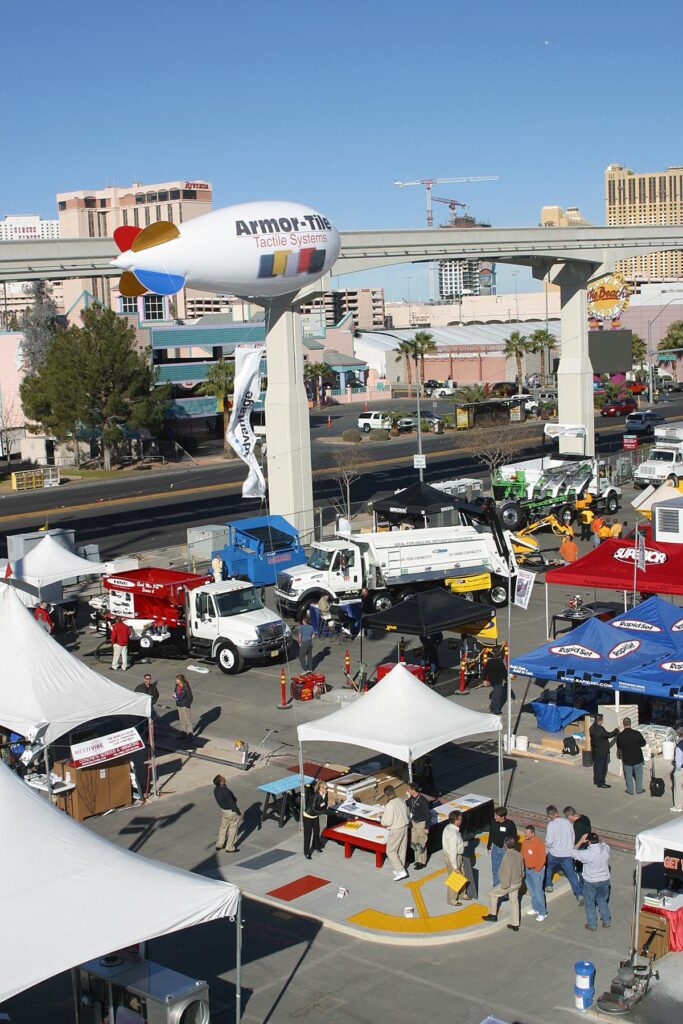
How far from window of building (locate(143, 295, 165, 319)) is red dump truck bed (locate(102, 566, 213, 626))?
7595 centimetres

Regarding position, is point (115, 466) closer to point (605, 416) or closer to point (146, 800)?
point (605, 416)

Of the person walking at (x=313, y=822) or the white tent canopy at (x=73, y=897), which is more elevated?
the white tent canopy at (x=73, y=897)

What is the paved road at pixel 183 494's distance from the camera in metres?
48.1

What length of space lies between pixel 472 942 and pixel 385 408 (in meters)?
92.8

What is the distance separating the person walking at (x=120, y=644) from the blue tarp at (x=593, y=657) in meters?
9.97

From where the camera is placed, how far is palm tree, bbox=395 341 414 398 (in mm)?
115356

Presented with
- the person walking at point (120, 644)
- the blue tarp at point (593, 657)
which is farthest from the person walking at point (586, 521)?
the blue tarp at point (593, 657)

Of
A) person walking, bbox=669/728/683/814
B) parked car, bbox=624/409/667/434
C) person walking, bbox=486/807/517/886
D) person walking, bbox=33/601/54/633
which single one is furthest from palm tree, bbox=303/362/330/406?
person walking, bbox=486/807/517/886

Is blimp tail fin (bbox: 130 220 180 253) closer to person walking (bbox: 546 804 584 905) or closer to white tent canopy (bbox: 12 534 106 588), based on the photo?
white tent canopy (bbox: 12 534 106 588)

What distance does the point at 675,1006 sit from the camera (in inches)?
494

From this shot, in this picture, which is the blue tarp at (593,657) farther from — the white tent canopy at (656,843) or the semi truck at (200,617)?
the semi truck at (200,617)

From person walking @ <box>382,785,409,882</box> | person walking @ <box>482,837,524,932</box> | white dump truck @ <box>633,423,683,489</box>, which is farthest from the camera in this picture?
white dump truck @ <box>633,423,683,489</box>

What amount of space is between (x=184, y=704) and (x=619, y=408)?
7543 centimetres

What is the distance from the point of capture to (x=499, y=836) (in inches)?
611
